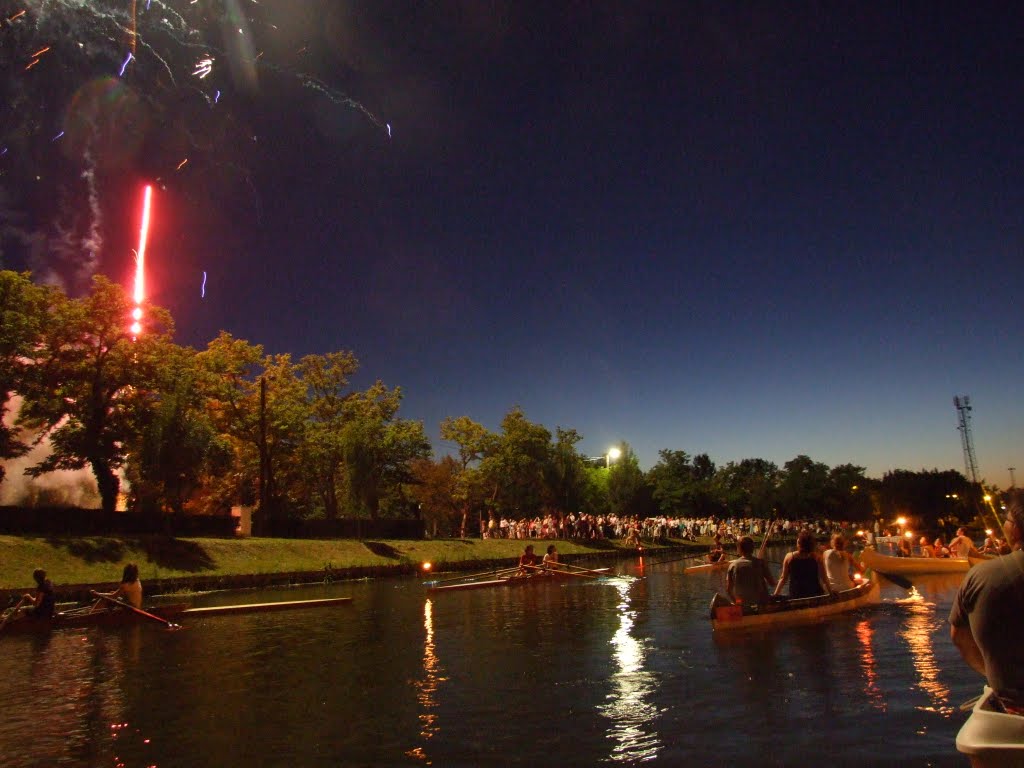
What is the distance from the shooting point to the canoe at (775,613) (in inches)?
621

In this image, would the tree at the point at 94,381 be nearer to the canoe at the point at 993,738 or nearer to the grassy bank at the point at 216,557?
the grassy bank at the point at 216,557

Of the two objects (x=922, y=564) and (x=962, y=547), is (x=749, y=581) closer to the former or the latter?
(x=922, y=564)

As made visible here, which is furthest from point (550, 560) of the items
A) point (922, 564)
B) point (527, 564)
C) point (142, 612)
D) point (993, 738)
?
point (993, 738)

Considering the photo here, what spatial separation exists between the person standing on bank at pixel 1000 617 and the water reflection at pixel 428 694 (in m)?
5.61

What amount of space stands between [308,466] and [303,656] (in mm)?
46949

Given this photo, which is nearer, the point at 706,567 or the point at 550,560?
the point at 550,560

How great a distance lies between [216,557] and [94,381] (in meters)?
12.8

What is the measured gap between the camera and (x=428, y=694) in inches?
465

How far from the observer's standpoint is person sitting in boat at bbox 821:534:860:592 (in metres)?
18.5

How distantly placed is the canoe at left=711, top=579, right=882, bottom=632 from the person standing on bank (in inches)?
410

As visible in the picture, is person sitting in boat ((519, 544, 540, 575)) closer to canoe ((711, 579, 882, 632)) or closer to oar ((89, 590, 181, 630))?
oar ((89, 590, 181, 630))

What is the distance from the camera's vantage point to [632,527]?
6538 centimetres

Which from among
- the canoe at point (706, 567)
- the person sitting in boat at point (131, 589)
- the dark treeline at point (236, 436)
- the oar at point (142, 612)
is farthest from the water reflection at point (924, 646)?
the dark treeline at point (236, 436)

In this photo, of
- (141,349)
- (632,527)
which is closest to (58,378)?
(141,349)
